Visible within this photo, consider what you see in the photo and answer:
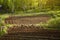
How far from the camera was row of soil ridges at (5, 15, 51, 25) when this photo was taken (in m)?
Answer: 5.58

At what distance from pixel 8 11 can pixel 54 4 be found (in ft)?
5.42

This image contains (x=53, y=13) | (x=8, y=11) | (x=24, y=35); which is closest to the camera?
(x=24, y=35)

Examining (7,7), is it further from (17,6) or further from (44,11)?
(44,11)

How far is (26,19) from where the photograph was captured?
5691 millimetres

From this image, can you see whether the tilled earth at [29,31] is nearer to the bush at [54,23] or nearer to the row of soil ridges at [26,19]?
the row of soil ridges at [26,19]

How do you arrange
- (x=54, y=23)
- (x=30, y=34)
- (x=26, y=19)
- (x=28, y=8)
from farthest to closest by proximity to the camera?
(x=28, y=8)
(x=26, y=19)
(x=54, y=23)
(x=30, y=34)

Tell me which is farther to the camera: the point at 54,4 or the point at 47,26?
the point at 54,4

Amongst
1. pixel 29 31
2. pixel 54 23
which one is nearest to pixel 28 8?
pixel 29 31

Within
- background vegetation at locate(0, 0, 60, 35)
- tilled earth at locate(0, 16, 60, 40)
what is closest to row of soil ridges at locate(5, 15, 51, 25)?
tilled earth at locate(0, 16, 60, 40)

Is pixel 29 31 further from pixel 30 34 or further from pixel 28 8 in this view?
pixel 28 8

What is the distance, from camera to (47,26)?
5.32 metres

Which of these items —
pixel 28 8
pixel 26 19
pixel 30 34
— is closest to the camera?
pixel 30 34

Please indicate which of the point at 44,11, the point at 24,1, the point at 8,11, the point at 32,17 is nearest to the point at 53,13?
the point at 44,11

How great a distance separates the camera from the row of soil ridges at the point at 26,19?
558cm
